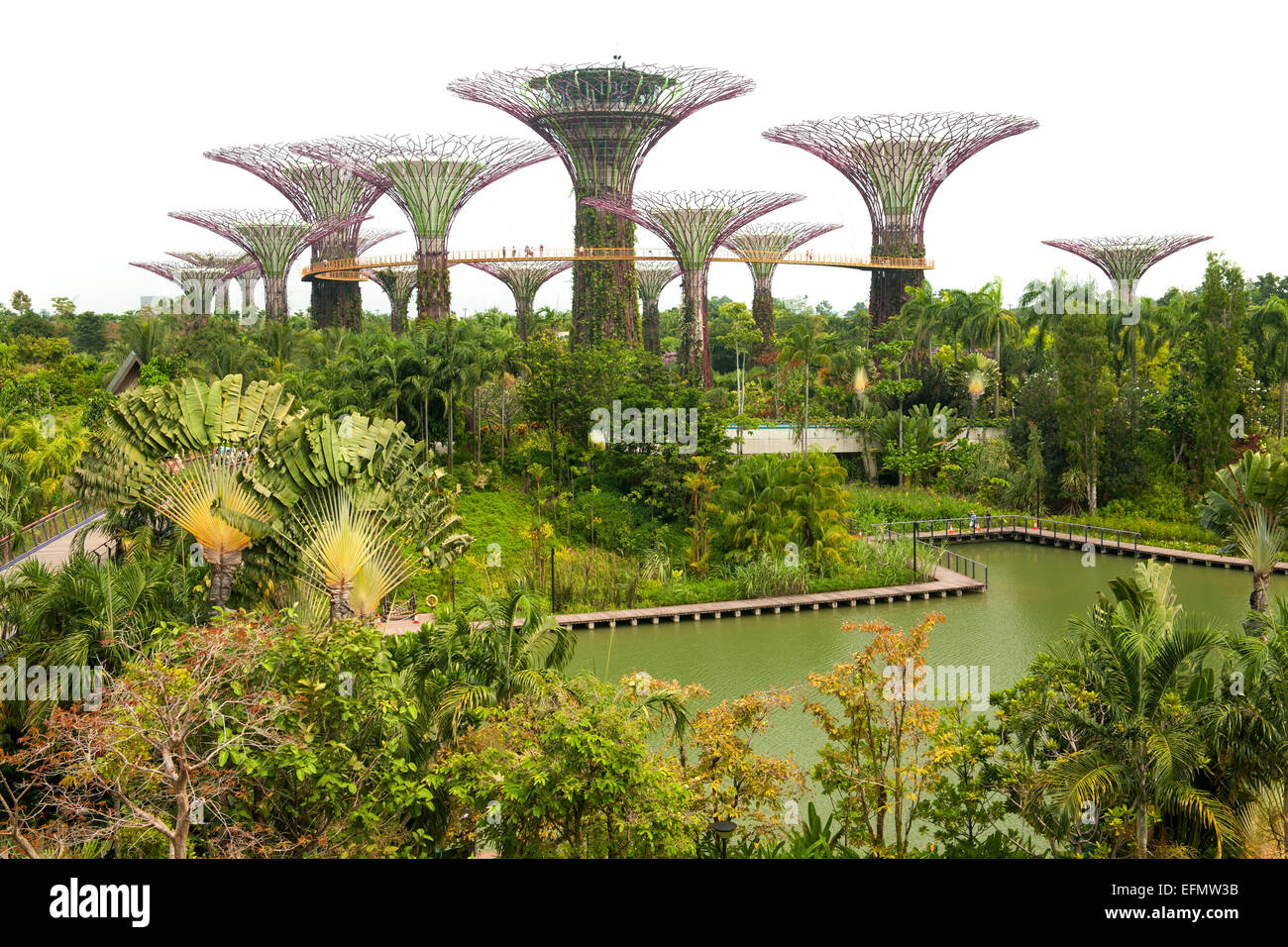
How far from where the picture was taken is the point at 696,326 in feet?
126

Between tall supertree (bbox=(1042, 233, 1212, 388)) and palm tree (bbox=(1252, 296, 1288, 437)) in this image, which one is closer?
palm tree (bbox=(1252, 296, 1288, 437))

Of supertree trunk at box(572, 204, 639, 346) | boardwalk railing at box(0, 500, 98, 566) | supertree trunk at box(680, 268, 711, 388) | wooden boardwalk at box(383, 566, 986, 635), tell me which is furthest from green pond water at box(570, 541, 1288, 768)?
supertree trunk at box(572, 204, 639, 346)

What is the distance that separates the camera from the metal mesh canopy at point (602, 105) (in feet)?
119

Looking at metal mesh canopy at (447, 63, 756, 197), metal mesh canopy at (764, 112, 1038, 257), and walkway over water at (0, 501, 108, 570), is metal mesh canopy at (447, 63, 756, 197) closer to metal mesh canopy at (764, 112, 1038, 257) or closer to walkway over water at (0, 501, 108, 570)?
metal mesh canopy at (764, 112, 1038, 257)

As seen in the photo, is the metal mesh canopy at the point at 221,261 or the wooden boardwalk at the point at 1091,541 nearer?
the wooden boardwalk at the point at 1091,541

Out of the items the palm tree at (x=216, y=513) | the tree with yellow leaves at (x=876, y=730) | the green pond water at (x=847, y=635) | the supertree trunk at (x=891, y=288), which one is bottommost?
the green pond water at (x=847, y=635)

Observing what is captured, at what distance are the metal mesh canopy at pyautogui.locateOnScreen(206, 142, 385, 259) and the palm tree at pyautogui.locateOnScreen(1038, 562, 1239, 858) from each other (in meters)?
40.3

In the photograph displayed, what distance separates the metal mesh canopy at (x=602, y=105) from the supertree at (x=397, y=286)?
1737cm

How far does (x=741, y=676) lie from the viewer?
16.9m

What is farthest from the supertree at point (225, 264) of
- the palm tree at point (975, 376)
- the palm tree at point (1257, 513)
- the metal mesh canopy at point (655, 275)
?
the palm tree at point (1257, 513)

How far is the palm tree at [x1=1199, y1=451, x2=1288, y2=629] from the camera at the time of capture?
17750mm

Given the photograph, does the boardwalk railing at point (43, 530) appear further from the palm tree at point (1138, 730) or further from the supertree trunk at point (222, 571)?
the palm tree at point (1138, 730)
